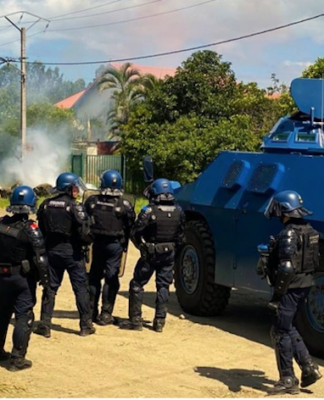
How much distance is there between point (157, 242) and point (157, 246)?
0.05m

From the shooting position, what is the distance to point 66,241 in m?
8.64

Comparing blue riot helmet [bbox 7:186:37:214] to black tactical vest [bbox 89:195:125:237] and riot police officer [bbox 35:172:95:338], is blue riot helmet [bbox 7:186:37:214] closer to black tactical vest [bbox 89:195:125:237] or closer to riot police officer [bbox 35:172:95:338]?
riot police officer [bbox 35:172:95:338]

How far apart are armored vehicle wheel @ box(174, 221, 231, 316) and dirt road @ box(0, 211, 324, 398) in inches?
6.8

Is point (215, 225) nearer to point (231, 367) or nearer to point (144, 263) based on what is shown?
point (144, 263)

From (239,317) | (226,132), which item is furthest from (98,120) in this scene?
(239,317)

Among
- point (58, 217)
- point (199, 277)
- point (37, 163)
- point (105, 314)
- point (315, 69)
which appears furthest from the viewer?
point (37, 163)

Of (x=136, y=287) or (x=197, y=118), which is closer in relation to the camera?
(x=136, y=287)

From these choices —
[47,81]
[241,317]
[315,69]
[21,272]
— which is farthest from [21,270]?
[47,81]

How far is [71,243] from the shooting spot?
869 centimetres

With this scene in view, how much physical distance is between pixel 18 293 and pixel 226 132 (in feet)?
68.3


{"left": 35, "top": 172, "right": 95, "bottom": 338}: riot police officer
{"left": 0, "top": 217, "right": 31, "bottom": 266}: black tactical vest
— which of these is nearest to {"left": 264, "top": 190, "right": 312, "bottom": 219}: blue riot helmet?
{"left": 0, "top": 217, "right": 31, "bottom": 266}: black tactical vest

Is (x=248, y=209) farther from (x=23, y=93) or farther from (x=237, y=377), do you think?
(x=23, y=93)

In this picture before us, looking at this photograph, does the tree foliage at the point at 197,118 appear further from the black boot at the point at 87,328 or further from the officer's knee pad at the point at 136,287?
the black boot at the point at 87,328

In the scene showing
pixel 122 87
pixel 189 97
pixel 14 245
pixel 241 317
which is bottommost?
pixel 241 317
